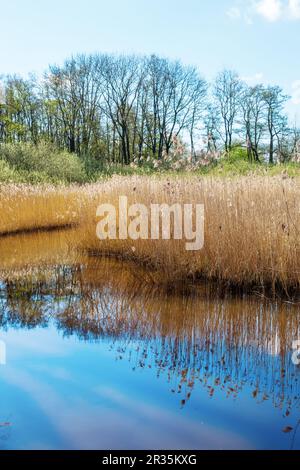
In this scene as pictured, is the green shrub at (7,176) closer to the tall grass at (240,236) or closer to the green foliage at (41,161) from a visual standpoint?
the green foliage at (41,161)

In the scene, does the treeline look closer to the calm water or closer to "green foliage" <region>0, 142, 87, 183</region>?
"green foliage" <region>0, 142, 87, 183</region>

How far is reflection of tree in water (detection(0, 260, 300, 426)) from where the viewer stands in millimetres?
2578

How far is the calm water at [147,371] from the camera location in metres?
2.07

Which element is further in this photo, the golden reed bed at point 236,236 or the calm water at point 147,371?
the golden reed bed at point 236,236

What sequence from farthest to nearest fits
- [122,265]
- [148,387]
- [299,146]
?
[122,265]
[299,146]
[148,387]

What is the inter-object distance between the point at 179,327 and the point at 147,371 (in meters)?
0.80

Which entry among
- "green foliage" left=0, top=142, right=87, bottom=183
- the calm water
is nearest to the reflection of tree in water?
the calm water

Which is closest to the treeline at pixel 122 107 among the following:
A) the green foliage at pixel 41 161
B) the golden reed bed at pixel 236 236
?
the green foliage at pixel 41 161

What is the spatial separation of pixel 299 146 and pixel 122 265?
108 inches

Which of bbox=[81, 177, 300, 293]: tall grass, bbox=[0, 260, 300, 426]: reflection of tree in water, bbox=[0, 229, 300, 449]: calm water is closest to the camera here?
bbox=[0, 229, 300, 449]: calm water

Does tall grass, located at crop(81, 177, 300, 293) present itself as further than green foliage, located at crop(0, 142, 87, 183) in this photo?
No

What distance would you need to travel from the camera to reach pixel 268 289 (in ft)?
14.6
